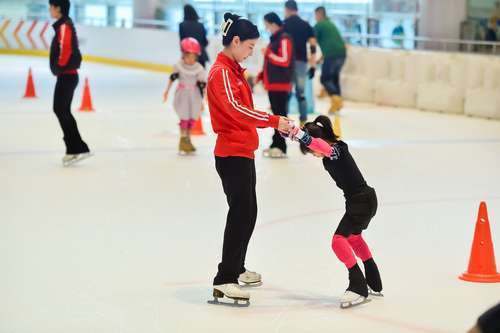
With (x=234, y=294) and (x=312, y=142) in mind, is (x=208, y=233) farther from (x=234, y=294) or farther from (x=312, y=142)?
(x=312, y=142)

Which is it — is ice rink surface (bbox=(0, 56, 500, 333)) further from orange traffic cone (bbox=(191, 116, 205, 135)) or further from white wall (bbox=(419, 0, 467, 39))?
white wall (bbox=(419, 0, 467, 39))

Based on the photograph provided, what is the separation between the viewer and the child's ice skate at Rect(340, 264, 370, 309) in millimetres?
5566

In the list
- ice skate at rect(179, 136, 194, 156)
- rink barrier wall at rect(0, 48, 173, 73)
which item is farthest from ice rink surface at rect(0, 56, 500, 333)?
rink barrier wall at rect(0, 48, 173, 73)

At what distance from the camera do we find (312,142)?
5.36 meters

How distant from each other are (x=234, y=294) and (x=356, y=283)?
637mm

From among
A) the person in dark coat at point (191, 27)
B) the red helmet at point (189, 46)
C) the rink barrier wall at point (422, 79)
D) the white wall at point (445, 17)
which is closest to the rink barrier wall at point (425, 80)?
the rink barrier wall at point (422, 79)

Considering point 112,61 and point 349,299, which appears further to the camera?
point 112,61

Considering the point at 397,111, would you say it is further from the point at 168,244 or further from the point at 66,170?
the point at 168,244

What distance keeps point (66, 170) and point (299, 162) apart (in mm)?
2396

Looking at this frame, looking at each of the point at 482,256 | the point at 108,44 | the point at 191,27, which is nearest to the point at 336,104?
the point at 191,27

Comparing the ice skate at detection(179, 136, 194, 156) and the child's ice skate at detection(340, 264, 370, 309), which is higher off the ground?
the child's ice skate at detection(340, 264, 370, 309)

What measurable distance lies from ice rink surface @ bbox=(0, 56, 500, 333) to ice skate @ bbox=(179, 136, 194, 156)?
0.48 ft

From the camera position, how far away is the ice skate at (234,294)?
562 centimetres

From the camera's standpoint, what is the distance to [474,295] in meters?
5.84
